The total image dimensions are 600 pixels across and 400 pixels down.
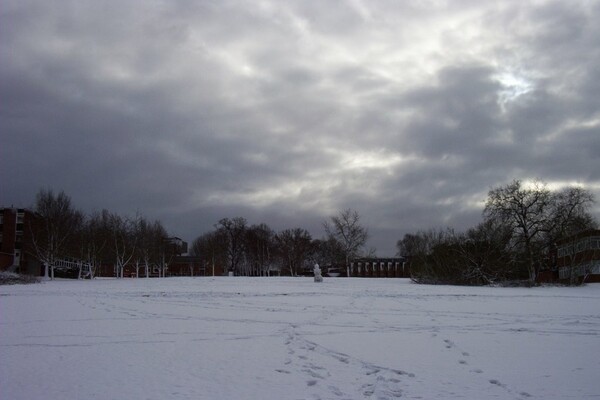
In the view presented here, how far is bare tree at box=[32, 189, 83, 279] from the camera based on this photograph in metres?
62.8

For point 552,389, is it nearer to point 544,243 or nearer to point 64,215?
point 544,243

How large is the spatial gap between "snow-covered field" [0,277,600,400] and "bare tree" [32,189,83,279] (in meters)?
48.9

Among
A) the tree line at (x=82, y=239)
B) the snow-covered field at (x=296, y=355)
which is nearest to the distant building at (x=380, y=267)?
the tree line at (x=82, y=239)

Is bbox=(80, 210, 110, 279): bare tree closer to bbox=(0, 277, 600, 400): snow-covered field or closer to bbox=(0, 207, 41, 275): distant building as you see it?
bbox=(0, 207, 41, 275): distant building

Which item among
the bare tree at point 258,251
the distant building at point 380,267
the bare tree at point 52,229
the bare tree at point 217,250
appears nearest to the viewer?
the bare tree at point 52,229

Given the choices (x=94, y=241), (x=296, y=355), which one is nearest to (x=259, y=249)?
(x=94, y=241)

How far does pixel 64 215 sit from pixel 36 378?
65027 millimetres

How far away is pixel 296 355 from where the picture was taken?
10.5m

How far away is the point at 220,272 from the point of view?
4680 inches

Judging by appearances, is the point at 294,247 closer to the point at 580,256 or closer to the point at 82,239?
the point at 82,239

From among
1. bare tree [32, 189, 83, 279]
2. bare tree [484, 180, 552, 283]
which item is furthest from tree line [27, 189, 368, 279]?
bare tree [484, 180, 552, 283]

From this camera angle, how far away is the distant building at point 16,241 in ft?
275

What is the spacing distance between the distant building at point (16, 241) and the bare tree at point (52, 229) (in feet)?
49.3

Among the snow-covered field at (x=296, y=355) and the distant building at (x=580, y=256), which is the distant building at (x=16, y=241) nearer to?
the snow-covered field at (x=296, y=355)
